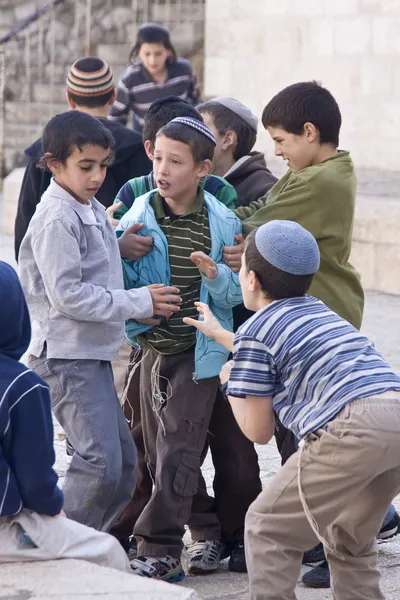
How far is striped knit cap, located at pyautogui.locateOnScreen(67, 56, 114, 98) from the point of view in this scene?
5.34 m

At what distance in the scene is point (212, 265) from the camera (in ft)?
12.8

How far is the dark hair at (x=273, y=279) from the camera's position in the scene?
335 centimetres

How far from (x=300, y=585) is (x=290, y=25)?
290 inches

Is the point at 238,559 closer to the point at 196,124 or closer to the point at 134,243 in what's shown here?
the point at 134,243

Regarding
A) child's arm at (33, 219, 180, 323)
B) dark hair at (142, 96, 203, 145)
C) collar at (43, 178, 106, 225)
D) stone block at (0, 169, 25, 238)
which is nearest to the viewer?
child's arm at (33, 219, 180, 323)

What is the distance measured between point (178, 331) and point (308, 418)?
3.06 ft

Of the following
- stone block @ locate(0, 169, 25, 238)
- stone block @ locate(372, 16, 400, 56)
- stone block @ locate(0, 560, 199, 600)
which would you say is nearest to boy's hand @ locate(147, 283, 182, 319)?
stone block @ locate(0, 560, 199, 600)

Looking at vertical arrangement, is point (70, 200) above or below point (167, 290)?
above

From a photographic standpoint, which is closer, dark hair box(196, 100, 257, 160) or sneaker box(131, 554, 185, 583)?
sneaker box(131, 554, 185, 583)

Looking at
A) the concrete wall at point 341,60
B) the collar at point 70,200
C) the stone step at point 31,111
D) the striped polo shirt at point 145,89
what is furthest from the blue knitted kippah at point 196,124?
the stone step at point 31,111

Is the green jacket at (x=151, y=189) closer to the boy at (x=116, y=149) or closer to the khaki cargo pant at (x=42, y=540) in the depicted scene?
the boy at (x=116, y=149)

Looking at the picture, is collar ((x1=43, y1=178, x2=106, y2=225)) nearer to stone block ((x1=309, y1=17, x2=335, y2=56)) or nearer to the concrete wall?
the concrete wall

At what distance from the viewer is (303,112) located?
412 cm

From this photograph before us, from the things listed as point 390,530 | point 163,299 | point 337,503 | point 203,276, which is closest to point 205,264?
point 203,276
